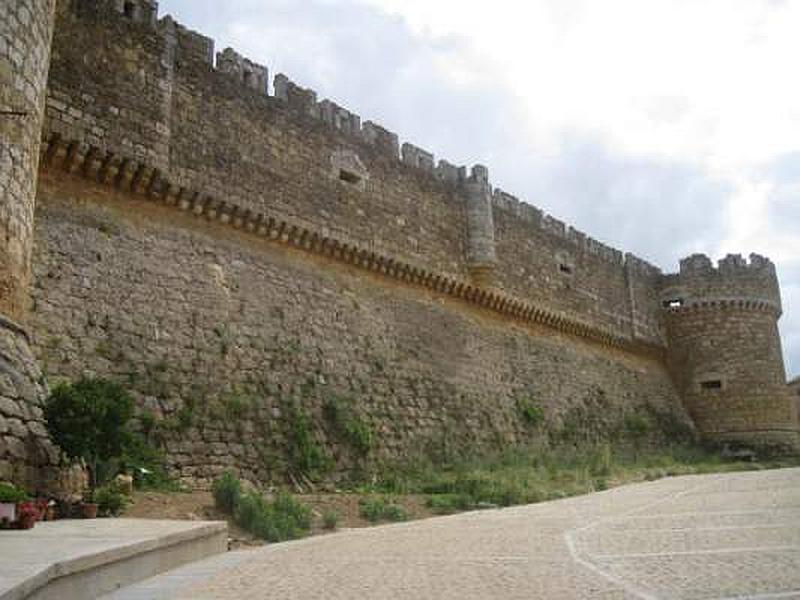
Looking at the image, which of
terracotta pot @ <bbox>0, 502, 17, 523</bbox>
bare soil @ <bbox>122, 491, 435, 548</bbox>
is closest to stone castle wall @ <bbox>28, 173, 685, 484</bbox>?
bare soil @ <bbox>122, 491, 435, 548</bbox>

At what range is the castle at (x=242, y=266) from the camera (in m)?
9.60


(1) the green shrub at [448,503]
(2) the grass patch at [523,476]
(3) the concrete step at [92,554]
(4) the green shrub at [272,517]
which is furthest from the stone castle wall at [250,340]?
(3) the concrete step at [92,554]

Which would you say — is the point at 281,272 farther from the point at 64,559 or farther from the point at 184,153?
the point at 64,559

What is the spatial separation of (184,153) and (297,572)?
7831 millimetres

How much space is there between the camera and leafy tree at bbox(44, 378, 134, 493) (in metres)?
7.62

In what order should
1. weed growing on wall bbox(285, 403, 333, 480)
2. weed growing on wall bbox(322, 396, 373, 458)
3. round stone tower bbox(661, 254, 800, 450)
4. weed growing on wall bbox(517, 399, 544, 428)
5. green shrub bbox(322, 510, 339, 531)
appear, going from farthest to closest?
1. round stone tower bbox(661, 254, 800, 450)
2. weed growing on wall bbox(517, 399, 544, 428)
3. weed growing on wall bbox(322, 396, 373, 458)
4. weed growing on wall bbox(285, 403, 333, 480)
5. green shrub bbox(322, 510, 339, 531)

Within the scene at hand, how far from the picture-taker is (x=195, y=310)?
454 inches

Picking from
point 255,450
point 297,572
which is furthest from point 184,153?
point 297,572

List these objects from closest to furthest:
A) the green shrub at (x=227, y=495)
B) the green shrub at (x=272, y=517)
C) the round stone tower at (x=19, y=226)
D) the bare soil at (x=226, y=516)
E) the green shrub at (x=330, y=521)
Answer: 1. the round stone tower at (x=19, y=226)
2. the bare soil at (x=226, y=516)
3. the green shrub at (x=272, y=517)
4. the green shrub at (x=227, y=495)
5. the green shrub at (x=330, y=521)

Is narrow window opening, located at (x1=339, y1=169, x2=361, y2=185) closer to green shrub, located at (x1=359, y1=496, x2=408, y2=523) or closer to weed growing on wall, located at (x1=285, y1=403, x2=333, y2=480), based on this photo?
weed growing on wall, located at (x1=285, y1=403, x2=333, y2=480)

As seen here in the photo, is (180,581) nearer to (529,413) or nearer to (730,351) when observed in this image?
(529,413)

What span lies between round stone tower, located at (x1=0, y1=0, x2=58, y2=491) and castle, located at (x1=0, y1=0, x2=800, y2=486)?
25 millimetres

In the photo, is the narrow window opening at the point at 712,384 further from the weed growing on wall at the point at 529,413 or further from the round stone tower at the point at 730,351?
the weed growing on wall at the point at 529,413

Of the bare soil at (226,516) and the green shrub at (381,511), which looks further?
the green shrub at (381,511)
